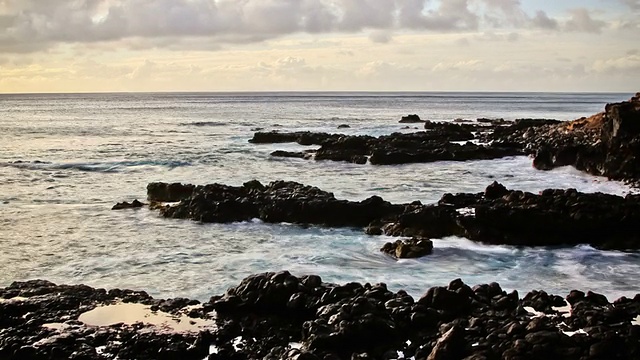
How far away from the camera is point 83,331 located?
42.3 feet

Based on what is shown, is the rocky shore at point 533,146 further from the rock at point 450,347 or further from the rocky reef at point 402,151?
the rock at point 450,347

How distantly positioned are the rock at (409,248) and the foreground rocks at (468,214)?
1922 mm

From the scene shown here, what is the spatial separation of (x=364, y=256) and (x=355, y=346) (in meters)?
7.65

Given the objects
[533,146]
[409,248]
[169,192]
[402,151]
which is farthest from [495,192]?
[533,146]

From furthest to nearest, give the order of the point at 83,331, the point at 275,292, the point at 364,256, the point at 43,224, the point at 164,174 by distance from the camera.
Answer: the point at 164,174
the point at 43,224
the point at 364,256
the point at 275,292
the point at 83,331

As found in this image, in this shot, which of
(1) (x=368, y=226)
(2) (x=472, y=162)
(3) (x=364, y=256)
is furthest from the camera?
(2) (x=472, y=162)

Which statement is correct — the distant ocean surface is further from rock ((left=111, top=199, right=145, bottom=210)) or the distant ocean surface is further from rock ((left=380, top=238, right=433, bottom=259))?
rock ((left=111, top=199, right=145, bottom=210))

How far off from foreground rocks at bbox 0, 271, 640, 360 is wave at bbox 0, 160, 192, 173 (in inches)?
1099

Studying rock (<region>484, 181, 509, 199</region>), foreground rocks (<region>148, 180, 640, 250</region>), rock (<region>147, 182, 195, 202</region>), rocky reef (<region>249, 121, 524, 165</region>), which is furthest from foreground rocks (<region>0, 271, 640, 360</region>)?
rocky reef (<region>249, 121, 524, 165</region>)

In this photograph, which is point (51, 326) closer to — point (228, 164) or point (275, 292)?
point (275, 292)

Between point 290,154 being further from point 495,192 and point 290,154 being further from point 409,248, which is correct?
point 409,248

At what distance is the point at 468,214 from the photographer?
74.0ft

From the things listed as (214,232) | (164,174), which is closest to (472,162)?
(164,174)

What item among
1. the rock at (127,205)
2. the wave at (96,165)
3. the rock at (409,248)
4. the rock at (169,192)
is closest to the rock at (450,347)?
the rock at (409,248)
